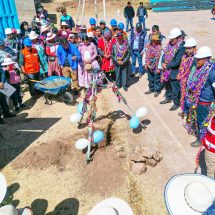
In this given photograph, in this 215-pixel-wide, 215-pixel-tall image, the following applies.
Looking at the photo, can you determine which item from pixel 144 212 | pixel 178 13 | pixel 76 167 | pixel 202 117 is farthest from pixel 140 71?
pixel 178 13

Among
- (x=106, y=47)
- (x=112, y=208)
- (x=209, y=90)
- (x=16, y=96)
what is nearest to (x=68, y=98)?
(x=16, y=96)

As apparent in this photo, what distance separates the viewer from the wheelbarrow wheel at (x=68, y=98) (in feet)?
28.0

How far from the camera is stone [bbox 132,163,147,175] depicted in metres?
5.40

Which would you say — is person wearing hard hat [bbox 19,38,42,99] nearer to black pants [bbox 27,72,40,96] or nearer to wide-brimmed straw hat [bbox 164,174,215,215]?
black pants [bbox 27,72,40,96]

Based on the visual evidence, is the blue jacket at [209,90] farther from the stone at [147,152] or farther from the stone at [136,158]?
the stone at [136,158]

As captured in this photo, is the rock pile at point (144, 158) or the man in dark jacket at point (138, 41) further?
the man in dark jacket at point (138, 41)

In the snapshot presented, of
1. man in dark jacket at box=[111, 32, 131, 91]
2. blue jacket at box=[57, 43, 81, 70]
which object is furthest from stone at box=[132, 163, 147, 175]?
blue jacket at box=[57, 43, 81, 70]

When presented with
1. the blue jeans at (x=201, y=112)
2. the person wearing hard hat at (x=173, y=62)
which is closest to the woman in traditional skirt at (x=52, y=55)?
the person wearing hard hat at (x=173, y=62)

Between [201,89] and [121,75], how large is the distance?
410 centimetres

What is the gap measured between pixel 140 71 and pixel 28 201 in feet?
22.5

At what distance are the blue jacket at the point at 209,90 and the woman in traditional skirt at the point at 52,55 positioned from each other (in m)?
5.26

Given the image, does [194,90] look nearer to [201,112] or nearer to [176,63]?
[201,112]

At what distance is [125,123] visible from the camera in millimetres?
7258

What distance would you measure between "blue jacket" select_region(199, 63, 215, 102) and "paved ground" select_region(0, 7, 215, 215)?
4.02 feet
